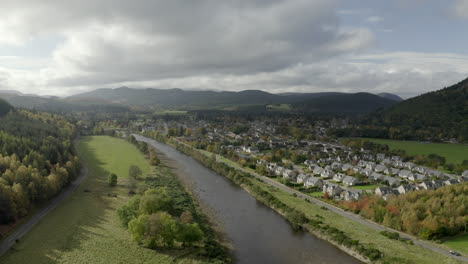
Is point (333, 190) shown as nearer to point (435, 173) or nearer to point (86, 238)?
point (435, 173)

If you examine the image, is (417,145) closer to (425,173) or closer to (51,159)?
(425,173)

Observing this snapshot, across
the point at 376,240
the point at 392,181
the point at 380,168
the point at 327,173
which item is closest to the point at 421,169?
the point at 380,168

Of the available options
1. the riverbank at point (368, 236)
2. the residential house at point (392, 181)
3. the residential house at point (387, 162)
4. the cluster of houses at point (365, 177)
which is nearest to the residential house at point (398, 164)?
the cluster of houses at point (365, 177)

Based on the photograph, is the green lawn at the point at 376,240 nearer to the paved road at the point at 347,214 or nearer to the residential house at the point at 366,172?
the paved road at the point at 347,214

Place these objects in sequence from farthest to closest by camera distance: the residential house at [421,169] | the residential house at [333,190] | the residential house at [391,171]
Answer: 1. the residential house at [421,169]
2. the residential house at [391,171]
3. the residential house at [333,190]

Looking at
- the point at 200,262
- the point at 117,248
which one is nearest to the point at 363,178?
the point at 200,262

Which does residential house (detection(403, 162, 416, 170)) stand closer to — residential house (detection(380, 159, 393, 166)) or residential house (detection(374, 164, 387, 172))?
residential house (detection(380, 159, 393, 166))
